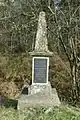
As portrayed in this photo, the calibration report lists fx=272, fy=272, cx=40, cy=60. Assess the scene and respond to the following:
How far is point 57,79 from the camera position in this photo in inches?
568

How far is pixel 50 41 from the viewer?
1340 centimetres

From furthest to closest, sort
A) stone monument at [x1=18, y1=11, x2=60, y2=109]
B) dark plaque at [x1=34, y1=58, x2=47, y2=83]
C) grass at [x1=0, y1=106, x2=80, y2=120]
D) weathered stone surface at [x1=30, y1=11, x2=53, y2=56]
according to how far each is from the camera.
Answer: dark plaque at [x1=34, y1=58, x2=47, y2=83], weathered stone surface at [x1=30, y1=11, x2=53, y2=56], stone monument at [x1=18, y1=11, x2=60, y2=109], grass at [x1=0, y1=106, x2=80, y2=120]

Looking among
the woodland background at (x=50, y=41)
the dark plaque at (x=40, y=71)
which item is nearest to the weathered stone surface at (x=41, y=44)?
the dark plaque at (x=40, y=71)

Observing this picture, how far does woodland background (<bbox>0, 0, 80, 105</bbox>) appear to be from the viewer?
35.6 ft

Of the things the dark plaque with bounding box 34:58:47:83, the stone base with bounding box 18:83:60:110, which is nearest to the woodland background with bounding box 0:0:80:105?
the dark plaque with bounding box 34:58:47:83

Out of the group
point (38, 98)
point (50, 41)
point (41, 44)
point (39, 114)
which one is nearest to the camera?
point (39, 114)

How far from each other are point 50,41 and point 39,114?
7450mm

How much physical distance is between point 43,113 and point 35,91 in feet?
3.69

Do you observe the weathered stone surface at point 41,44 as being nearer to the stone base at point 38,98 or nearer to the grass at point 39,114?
the stone base at point 38,98

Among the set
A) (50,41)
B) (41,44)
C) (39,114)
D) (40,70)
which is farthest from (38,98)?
(50,41)

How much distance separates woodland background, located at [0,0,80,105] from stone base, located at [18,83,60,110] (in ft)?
12.0

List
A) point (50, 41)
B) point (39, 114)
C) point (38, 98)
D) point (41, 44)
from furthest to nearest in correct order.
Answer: point (50, 41) → point (41, 44) → point (38, 98) → point (39, 114)

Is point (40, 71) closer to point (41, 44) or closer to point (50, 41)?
point (41, 44)

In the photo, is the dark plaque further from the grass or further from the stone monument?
the grass
